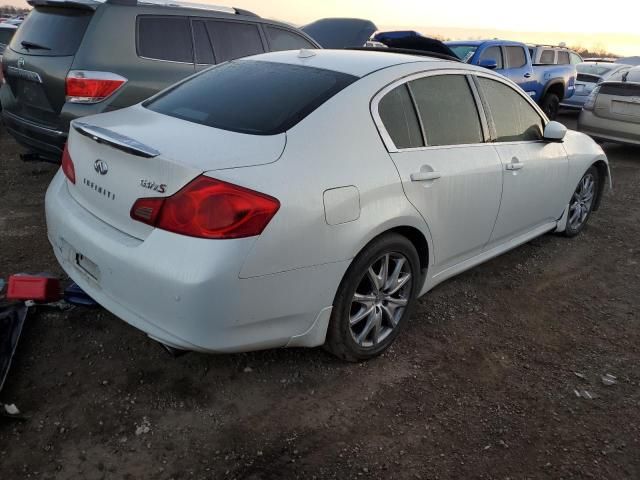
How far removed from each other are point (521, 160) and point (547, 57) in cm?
980

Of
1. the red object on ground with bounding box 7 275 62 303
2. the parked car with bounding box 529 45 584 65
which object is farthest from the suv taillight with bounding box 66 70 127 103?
the parked car with bounding box 529 45 584 65

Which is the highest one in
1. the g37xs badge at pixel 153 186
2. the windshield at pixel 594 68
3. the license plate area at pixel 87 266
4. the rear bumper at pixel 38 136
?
the g37xs badge at pixel 153 186

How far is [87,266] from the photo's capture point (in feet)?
8.36

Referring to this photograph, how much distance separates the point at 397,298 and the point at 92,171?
170 cm

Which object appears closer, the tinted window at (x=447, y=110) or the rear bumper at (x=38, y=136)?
the tinted window at (x=447, y=110)

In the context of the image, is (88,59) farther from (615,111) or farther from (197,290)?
(615,111)

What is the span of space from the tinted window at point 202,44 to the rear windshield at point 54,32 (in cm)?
102

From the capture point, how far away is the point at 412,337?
129 inches

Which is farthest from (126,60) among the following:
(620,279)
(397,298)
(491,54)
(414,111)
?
(491,54)

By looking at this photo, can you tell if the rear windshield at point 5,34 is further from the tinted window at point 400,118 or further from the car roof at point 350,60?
the tinted window at point 400,118

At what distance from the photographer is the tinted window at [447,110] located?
311 centimetres

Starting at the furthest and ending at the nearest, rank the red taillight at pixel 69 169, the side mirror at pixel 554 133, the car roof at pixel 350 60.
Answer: the side mirror at pixel 554 133 < the car roof at pixel 350 60 < the red taillight at pixel 69 169

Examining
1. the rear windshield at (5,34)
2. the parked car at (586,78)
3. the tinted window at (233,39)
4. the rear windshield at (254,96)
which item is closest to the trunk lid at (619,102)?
the parked car at (586,78)

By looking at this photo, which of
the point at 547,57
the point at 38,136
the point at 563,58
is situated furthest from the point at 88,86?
the point at 563,58
